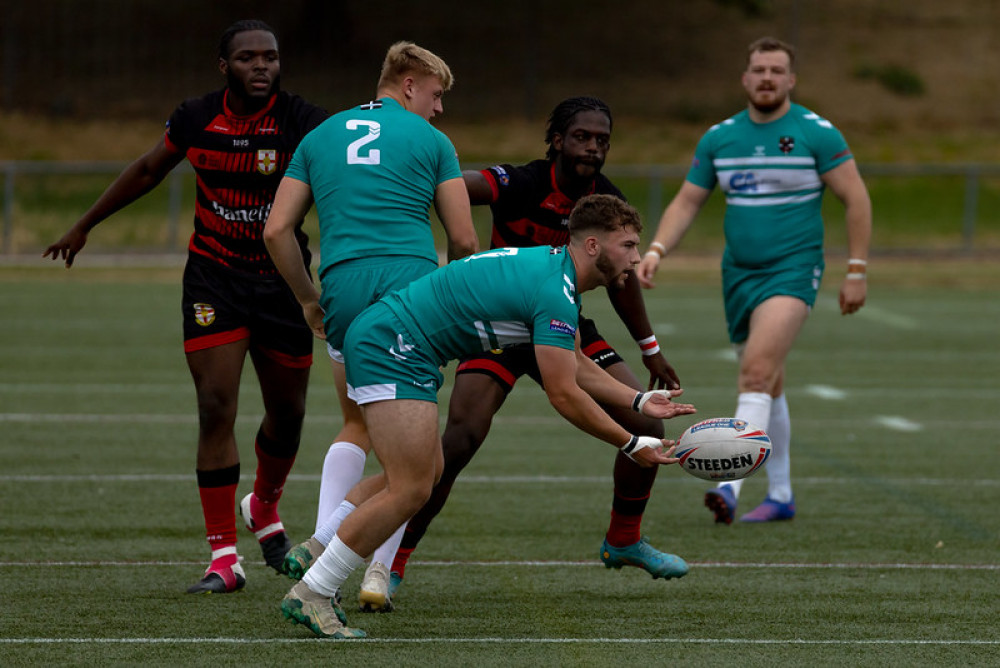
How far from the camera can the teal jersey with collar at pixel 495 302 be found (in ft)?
17.0

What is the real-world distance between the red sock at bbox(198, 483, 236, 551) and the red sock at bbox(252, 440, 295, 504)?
326 millimetres

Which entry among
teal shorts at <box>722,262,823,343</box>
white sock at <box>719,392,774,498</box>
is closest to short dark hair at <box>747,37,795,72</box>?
teal shorts at <box>722,262,823,343</box>

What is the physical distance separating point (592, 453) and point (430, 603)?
4.00 metres

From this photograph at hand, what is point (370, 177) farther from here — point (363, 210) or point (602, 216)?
point (602, 216)

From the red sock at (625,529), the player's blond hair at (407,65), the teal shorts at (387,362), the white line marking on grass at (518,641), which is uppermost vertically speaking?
the player's blond hair at (407,65)

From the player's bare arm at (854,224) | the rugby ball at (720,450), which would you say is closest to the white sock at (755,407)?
the player's bare arm at (854,224)

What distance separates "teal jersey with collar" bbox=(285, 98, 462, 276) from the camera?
5.58 m

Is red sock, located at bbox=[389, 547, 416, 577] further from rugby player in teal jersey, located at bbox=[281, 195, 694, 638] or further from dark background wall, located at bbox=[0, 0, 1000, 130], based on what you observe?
dark background wall, located at bbox=[0, 0, 1000, 130]

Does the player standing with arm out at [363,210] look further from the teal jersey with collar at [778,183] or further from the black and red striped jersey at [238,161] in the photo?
the teal jersey with collar at [778,183]

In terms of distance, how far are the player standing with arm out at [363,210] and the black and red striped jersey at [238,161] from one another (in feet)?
1.94

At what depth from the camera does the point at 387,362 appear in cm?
526

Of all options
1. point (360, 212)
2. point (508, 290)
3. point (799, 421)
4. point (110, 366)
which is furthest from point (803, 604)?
point (110, 366)

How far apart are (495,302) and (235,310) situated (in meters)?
1.52

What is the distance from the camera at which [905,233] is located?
28.0m
